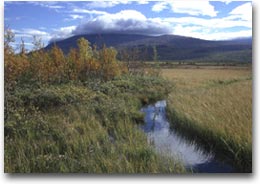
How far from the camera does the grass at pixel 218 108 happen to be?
397 cm

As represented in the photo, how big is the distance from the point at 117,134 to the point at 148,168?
71cm

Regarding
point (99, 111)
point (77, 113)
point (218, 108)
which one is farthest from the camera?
point (99, 111)

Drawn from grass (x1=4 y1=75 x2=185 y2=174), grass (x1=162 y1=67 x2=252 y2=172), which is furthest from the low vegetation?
grass (x1=162 y1=67 x2=252 y2=172)

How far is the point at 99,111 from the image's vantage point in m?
4.80

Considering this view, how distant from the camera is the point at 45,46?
4.35 m

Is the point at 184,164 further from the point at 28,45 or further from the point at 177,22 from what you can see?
the point at 28,45

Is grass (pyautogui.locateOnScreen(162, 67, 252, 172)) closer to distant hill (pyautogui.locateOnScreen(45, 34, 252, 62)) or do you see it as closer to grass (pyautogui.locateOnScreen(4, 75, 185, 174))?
distant hill (pyautogui.locateOnScreen(45, 34, 252, 62))

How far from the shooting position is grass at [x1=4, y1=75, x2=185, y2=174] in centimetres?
394

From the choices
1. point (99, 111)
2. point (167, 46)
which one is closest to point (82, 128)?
point (99, 111)

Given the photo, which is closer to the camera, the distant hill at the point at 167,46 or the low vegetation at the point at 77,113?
the low vegetation at the point at 77,113

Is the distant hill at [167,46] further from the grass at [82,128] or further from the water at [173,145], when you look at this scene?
the water at [173,145]

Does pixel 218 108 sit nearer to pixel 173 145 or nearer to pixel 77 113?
pixel 173 145

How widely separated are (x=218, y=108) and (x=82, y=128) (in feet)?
4.63

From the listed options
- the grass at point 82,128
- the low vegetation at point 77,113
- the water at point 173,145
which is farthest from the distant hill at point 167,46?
the water at point 173,145
